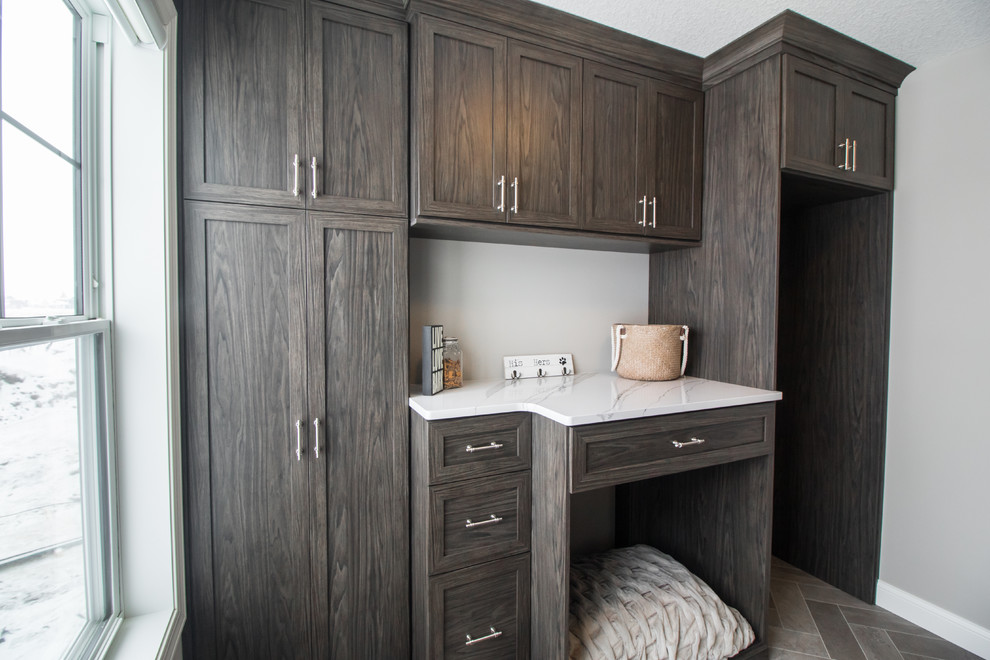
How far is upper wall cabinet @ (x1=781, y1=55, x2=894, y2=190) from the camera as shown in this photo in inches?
69.8

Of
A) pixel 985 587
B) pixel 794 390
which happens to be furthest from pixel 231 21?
pixel 985 587

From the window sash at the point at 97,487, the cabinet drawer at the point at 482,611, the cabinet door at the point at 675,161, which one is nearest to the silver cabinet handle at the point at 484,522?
the cabinet drawer at the point at 482,611

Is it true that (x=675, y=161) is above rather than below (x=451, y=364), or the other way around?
above

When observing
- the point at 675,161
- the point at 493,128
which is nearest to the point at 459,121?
the point at 493,128

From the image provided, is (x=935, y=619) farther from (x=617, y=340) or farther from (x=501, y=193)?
(x=501, y=193)

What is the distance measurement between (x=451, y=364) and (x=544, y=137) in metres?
0.98

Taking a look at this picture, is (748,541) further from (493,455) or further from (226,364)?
(226,364)

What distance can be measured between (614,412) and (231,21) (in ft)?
5.57

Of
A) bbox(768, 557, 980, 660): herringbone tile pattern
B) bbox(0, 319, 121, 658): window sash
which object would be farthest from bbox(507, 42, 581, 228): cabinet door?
bbox(768, 557, 980, 660): herringbone tile pattern

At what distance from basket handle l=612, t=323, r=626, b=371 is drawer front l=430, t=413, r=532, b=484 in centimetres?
79

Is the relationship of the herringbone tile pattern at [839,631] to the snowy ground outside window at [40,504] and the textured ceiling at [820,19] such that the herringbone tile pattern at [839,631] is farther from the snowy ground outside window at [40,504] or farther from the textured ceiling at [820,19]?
the textured ceiling at [820,19]

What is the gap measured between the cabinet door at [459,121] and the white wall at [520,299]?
36 centimetres

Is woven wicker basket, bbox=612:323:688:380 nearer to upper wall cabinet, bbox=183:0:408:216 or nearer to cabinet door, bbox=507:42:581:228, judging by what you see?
cabinet door, bbox=507:42:581:228

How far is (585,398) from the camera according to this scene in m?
1.62
